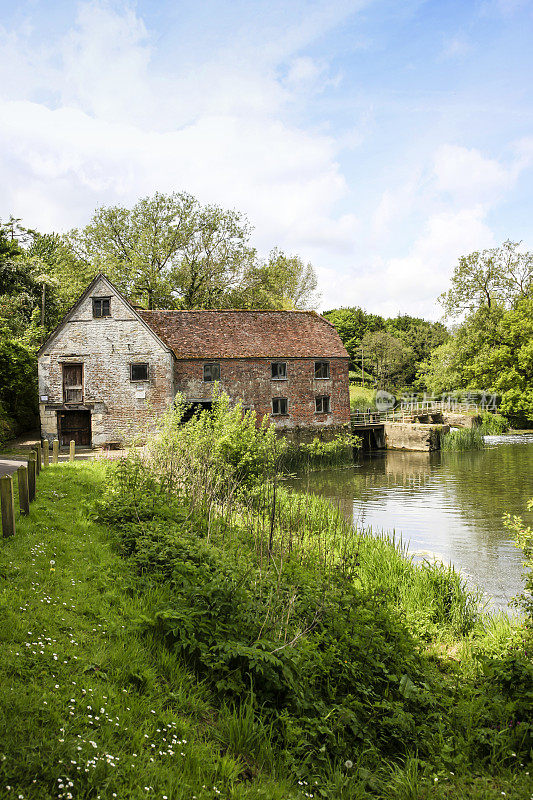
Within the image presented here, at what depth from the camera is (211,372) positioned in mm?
33125

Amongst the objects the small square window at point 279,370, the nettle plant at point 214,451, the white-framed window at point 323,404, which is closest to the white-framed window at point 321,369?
the white-framed window at point 323,404

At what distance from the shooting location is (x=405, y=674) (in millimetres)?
6422

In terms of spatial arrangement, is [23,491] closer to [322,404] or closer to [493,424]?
[322,404]

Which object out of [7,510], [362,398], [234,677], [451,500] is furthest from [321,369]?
[234,677]

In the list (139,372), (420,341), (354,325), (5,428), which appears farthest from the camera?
(354,325)

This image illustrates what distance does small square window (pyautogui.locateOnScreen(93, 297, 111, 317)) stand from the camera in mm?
30656

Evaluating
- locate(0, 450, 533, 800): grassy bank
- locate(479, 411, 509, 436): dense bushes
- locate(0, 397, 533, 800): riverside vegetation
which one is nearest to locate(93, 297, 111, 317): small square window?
locate(0, 397, 533, 800): riverside vegetation

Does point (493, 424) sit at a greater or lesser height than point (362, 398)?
lesser

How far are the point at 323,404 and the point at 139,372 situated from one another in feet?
41.8

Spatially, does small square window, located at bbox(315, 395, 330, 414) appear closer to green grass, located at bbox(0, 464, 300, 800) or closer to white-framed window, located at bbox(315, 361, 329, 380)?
white-framed window, located at bbox(315, 361, 329, 380)

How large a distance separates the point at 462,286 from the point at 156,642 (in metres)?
48.3

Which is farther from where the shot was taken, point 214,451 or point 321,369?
point 321,369

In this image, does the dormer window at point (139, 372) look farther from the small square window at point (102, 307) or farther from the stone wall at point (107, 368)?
the small square window at point (102, 307)

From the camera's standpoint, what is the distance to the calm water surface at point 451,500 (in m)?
13.4
